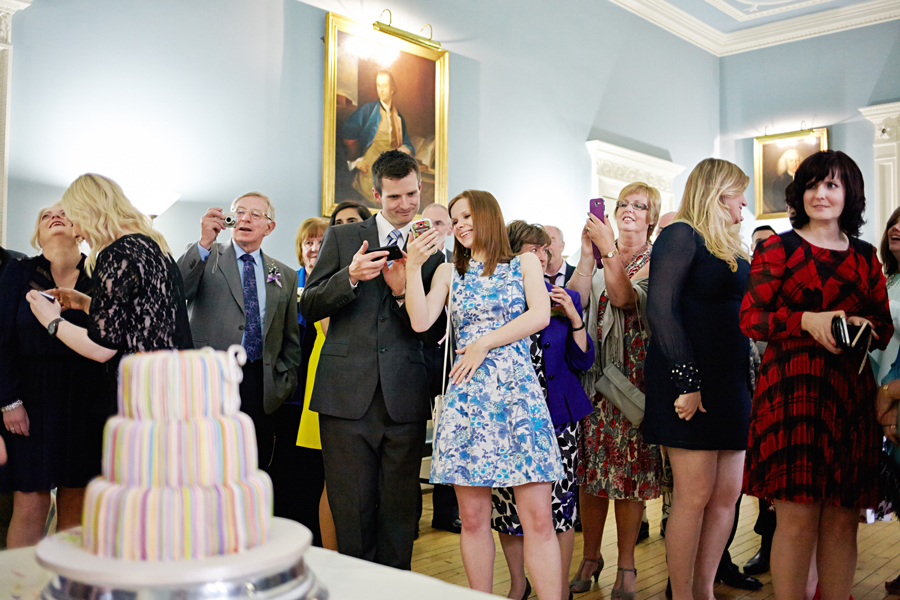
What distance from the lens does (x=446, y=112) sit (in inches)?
275

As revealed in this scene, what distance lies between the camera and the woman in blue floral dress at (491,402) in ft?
8.66

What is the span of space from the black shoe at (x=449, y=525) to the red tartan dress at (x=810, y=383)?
2.42 m

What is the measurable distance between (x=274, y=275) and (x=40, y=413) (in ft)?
3.86

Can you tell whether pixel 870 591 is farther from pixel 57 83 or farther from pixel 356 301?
pixel 57 83

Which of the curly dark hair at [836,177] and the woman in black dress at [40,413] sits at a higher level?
the curly dark hair at [836,177]

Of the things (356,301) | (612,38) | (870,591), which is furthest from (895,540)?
(612,38)

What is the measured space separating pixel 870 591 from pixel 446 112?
16.9 feet

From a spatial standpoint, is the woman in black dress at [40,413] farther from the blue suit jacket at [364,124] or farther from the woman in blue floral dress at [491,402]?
the blue suit jacket at [364,124]

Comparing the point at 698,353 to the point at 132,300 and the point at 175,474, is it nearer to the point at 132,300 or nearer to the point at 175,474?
the point at 132,300

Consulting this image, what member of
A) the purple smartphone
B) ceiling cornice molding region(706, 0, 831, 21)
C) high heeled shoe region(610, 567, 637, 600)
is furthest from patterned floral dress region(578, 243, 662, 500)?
ceiling cornice molding region(706, 0, 831, 21)

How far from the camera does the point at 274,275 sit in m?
3.57

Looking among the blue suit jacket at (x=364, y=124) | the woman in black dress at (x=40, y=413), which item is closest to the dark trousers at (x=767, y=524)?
the woman in black dress at (x=40, y=413)

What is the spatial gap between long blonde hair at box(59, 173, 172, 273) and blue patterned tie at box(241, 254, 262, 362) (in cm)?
85

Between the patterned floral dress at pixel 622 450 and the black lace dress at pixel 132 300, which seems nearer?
the black lace dress at pixel 132 300
